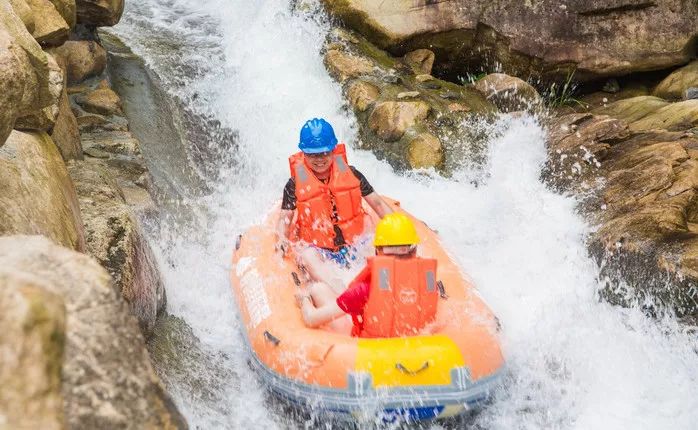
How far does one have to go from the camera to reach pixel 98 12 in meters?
7.66

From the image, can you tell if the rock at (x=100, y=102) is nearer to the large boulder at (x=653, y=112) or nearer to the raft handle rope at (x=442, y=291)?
the raft handle rope at (x=442, y=291)

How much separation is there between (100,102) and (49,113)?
2.91 m

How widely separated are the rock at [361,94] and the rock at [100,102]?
287cm

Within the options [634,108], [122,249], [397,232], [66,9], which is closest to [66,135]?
[122,249]

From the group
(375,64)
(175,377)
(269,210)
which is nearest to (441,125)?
(375,64)

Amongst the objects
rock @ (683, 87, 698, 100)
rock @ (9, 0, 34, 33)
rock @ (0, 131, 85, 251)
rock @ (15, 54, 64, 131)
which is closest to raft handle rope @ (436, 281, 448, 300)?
rock @ (0, 131, 85, 251)

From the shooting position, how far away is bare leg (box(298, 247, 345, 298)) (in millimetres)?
4586

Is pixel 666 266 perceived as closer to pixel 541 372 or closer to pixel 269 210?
pixel 541 372

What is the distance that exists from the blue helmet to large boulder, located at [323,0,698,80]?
14.3 feet

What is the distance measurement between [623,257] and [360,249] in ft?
7.71

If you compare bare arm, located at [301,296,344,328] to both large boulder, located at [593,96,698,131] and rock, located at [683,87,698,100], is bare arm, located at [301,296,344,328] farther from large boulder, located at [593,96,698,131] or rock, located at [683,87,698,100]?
rock, located at [683,87,698,100]

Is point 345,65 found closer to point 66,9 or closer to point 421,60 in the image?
point 421,60

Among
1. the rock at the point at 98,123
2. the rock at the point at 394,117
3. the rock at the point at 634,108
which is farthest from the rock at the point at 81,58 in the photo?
the rock at the point at 634,108

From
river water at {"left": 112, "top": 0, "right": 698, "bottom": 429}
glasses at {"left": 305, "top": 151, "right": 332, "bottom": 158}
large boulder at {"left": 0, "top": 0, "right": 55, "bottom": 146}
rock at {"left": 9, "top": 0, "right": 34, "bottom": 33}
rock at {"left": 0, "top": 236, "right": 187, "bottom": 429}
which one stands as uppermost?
rock at {"left": 9, "top": 0, "right": 34, "bottom": 33}
